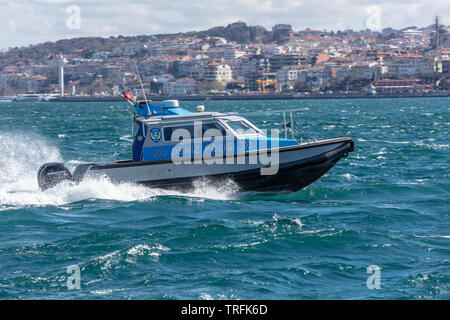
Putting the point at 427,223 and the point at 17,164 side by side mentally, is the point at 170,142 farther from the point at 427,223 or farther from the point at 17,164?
the point at 17,164

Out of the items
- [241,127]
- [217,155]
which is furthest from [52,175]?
[241,127]

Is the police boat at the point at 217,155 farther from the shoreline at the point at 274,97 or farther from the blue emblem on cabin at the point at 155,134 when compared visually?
the shoreline at the point at 274,97

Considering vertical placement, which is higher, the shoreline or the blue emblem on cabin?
the blue emblem on cabin

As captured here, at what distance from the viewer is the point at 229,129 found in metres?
17.5

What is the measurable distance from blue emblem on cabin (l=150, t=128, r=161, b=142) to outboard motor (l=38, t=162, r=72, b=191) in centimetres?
244

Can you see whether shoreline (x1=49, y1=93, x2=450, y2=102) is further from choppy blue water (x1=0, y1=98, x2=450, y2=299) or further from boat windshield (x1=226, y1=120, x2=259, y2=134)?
boat windshield (x1=226, y1=120, x2=259, y2=134)

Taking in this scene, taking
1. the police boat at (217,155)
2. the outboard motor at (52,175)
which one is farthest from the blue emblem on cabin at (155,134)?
the outboard motor at (52,175)

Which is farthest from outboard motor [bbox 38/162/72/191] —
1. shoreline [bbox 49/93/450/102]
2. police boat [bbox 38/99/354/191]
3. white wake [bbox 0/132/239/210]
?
shoreline [bbox 49/93/450/102]

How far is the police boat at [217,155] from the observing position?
17.5m

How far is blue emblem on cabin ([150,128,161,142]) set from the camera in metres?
17.7

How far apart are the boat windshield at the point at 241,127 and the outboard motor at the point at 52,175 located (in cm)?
434
